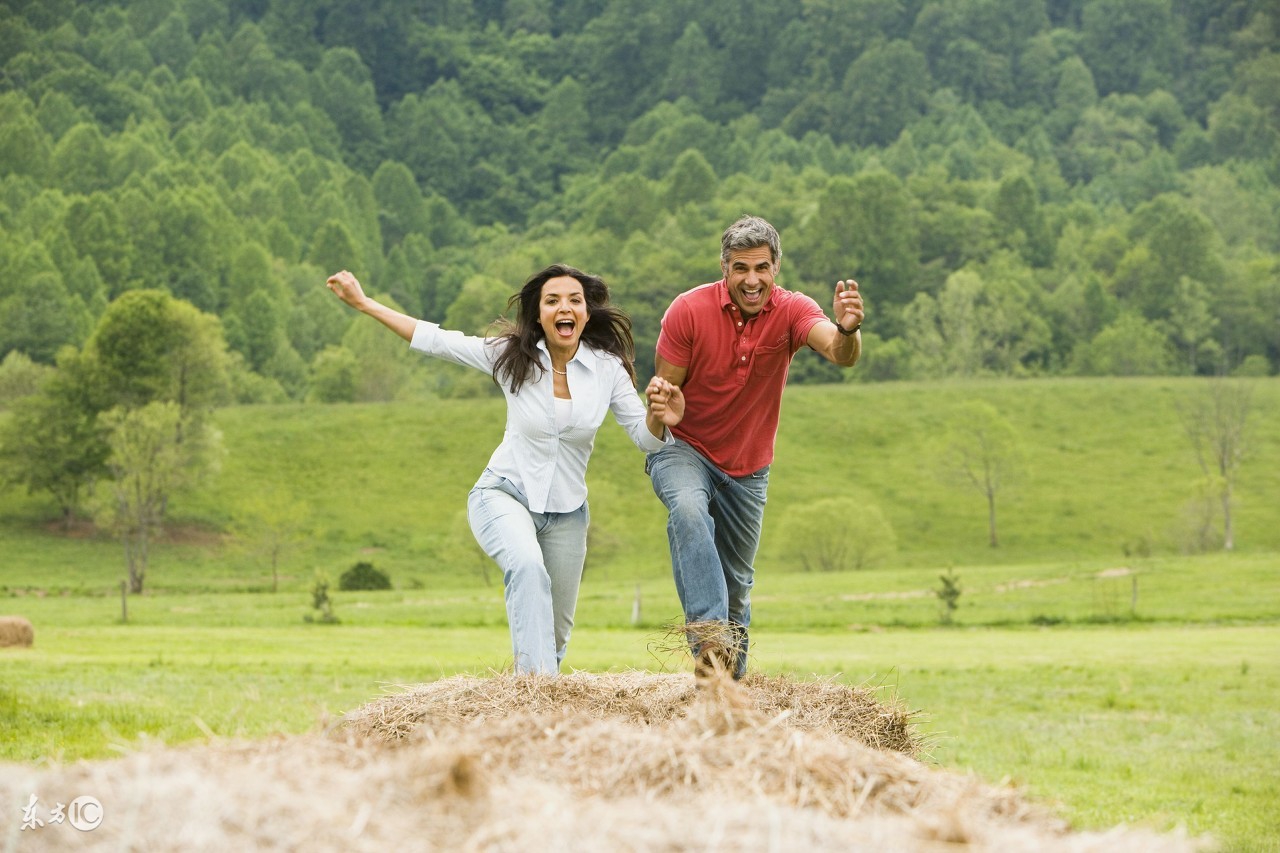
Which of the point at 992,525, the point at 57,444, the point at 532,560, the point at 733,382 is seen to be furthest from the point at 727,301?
the point at 57,444

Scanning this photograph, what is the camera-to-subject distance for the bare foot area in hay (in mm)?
3332

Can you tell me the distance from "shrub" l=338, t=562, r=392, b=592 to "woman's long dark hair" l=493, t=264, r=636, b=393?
50.9 meters

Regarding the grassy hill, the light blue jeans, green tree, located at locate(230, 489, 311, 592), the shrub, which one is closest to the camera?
the light blue jeans

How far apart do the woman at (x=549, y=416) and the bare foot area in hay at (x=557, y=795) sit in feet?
10.6

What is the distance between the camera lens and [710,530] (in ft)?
26.8

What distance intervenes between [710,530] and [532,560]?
108 centimetres

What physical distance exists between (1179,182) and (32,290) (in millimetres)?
146298

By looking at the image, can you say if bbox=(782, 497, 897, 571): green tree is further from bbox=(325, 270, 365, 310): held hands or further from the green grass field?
bbox=(325, 270, 365, 310): held hands

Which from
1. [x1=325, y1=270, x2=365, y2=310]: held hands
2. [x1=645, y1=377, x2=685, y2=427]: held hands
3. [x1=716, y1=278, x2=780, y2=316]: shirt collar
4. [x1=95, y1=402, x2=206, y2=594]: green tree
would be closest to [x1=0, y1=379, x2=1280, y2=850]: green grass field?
[x1=645, y1=377, x2=685, y2=427]: held hands

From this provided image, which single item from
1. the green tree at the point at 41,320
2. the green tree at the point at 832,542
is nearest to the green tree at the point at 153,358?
the green tree at the point at 832,542

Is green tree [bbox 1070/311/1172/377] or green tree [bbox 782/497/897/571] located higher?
green tree [bbox 1070/311/1172/377]

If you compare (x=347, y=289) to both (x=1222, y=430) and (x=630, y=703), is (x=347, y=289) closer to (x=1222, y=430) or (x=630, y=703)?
(x=630, y=703)

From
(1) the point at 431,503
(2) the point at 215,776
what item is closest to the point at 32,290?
(1) the point at 431,503

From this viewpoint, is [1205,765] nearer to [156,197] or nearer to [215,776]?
[215,776]
